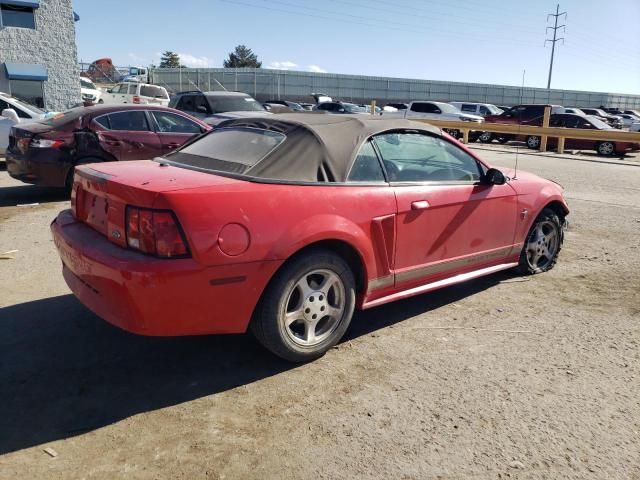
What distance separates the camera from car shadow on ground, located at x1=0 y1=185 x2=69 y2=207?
8.38 metres

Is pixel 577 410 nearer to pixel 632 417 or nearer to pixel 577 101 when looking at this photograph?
pixel 632 417

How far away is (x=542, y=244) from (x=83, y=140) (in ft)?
21.6

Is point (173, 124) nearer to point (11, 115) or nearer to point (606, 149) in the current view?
point (11, 115)

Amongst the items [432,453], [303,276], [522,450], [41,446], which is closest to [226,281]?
[303,276]

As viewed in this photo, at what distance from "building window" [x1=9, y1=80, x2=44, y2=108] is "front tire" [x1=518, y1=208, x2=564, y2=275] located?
23165 mm

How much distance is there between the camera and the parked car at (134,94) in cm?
2821

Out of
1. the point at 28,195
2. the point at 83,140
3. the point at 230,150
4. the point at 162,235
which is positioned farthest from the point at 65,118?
the point at 162,235

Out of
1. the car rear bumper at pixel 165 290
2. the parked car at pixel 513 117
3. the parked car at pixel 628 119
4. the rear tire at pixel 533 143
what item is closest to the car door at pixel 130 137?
the car rear bumper at pixel 165 290

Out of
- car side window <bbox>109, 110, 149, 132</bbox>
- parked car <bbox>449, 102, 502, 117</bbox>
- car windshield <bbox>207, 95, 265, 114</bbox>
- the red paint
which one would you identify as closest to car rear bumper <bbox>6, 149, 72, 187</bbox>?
car side window <bbox>109, 110, 149, 132</bbox>

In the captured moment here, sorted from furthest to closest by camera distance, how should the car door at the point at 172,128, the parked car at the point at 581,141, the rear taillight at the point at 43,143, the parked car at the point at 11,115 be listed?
the parked car at the point at 581,141
the parked car at the point at 11,115
the car door at the point at 172,128
the rear taillight at the point at 43,143

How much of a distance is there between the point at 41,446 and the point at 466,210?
3.26 metres

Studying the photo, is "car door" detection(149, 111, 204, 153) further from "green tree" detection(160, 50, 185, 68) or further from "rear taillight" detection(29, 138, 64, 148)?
"green tree" detection(160, 50, 185, 68)

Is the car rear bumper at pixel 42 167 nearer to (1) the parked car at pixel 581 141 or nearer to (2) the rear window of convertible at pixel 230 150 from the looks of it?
(2) the rear window of convertible at pixel 230 150

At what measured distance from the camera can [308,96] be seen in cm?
4653
